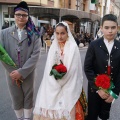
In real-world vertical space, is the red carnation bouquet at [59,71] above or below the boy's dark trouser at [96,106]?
above

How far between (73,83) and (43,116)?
0.64 metres

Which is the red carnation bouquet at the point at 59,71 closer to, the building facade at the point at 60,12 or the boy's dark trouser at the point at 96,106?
the boy's dark trouser at the point at 96,106

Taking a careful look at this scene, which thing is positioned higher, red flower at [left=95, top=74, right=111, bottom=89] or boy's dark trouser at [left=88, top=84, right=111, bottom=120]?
red flower at [left=95, top=74, right=111, bottom=89]

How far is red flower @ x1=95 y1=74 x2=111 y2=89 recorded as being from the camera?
2737 millimetres

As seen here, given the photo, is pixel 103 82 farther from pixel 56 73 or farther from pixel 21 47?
pixel 21 47

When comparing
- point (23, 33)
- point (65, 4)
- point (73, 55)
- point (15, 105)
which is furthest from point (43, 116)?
point (65, 4)

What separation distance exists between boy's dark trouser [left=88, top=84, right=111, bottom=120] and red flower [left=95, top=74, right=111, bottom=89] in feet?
1.28

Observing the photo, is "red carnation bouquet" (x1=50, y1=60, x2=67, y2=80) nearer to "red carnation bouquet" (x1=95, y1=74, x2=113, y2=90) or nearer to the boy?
the boy

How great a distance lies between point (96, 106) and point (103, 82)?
0.60 metres

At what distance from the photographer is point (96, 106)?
10.5ft

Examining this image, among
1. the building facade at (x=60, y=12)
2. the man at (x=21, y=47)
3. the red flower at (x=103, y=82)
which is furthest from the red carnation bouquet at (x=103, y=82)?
the building facade at (x=60, y=12)

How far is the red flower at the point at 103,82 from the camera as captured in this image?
2.74 metres

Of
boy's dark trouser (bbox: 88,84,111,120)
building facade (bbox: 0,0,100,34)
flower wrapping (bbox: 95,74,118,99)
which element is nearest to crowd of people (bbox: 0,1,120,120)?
boy's dark trouser (bbox: 88,84,111,120)

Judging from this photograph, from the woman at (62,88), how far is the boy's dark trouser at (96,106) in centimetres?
17
